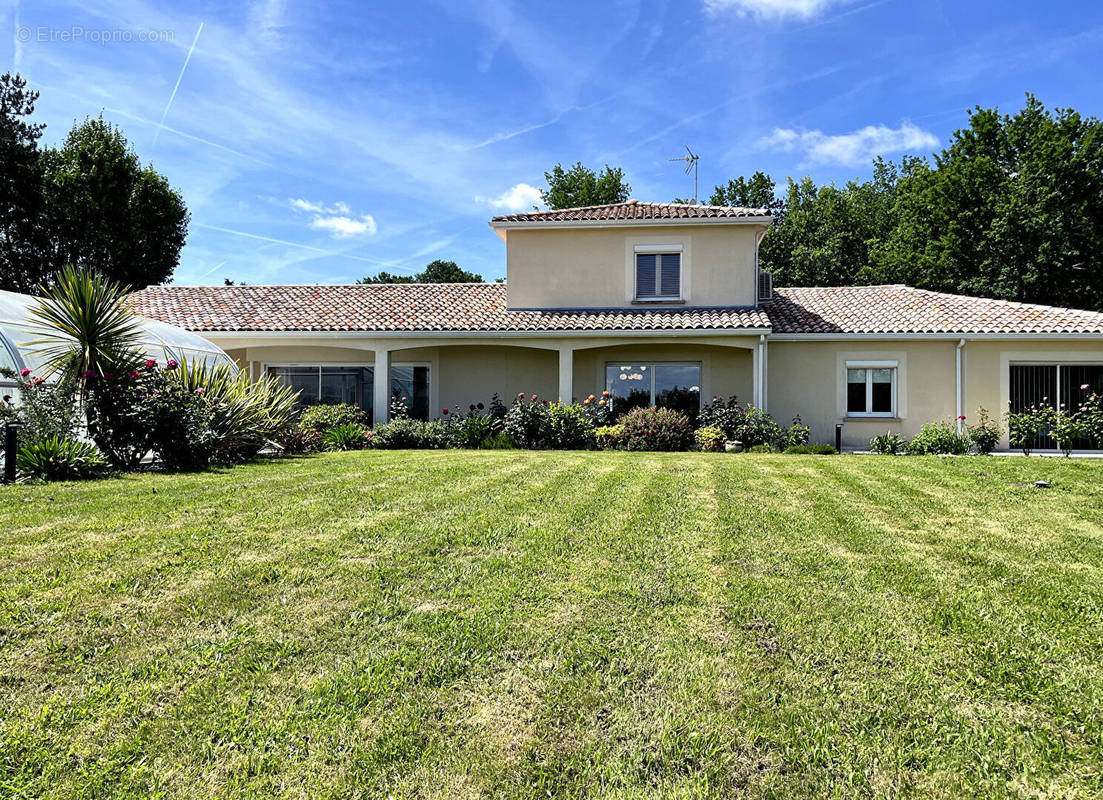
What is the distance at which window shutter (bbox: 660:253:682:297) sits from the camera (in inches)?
721

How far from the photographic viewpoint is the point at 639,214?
18.3 m

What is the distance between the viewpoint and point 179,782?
251 cm

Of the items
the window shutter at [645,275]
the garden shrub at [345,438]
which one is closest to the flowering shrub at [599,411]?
the window shutter at [645,275]

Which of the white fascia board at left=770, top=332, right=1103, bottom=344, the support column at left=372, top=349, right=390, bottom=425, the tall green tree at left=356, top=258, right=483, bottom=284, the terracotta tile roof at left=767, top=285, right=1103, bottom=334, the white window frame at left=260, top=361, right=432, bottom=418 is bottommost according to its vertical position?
the support column at left=372, top=349, right=390, bottom=425

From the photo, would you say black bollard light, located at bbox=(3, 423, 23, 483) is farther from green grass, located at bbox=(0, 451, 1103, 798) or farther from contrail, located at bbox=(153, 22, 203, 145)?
contrail, located at bbox=(153, 22, 203, 145)

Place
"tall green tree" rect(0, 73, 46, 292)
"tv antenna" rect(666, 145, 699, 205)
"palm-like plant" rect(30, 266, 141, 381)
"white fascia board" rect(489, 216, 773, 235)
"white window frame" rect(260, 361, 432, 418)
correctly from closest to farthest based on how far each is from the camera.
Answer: "palm-like plant" rect(30, 266, 141, 381), "white fascia board" rect(489, 216, 773, 235), "white window frame" rect(260, 361, 432, 418), "tv antenna" rect(666, 145, 699, 205), "tall green tree" rect(0, 73, 46, 292)

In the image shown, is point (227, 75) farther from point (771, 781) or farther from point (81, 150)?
point (81, 150)

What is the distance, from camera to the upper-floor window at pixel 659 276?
18297mm

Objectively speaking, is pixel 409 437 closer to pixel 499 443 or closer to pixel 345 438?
pixel 345 438

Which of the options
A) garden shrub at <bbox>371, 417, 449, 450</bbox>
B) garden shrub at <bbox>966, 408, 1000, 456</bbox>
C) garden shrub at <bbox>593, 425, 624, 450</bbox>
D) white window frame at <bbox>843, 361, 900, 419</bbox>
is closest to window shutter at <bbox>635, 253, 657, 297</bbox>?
garden shrub at <bbox>593, 425, 624, 450</bbox>

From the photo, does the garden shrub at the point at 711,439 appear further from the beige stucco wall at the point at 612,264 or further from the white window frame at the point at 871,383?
the white window frame at the point at 871,383

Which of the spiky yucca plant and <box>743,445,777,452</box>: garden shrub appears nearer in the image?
the spiky yucca plant

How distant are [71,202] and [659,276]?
2892 centimetres

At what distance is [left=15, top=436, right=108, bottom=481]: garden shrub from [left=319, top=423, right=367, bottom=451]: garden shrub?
6.00 m
